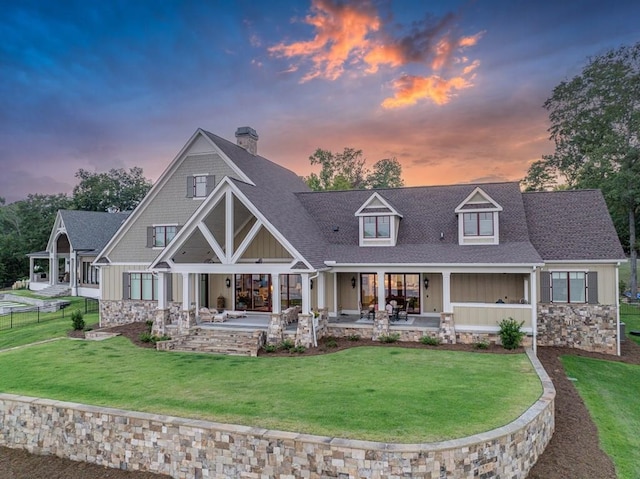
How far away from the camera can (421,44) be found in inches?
736

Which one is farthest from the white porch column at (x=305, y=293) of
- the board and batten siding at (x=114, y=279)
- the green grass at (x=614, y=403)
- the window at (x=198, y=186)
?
the board and batten siding at (x=114, y=279)

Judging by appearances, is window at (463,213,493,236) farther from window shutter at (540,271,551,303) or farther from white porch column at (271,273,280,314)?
white porch column at (271,273,280,314)

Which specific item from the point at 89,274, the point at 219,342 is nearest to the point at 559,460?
the point at 219,342

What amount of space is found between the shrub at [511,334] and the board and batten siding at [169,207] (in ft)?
44.2

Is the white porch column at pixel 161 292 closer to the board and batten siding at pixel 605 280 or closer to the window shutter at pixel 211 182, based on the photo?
the window shutter at pixel 211 182

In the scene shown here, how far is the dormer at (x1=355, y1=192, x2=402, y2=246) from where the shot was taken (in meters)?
18.0

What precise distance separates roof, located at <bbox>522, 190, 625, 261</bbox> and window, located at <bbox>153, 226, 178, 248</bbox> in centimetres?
1695

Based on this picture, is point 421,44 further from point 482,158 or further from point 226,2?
point 482,158

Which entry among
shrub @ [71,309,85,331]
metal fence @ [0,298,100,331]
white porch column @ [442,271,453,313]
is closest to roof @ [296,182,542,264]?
white porch column @ [442,271,453,313]

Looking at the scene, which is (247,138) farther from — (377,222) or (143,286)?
(143,286)

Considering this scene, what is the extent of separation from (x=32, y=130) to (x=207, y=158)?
1657 centimetres

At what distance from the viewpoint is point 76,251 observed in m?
34.2

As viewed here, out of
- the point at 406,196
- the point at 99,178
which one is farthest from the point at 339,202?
the point at 99,178

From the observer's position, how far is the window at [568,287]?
15422mm
